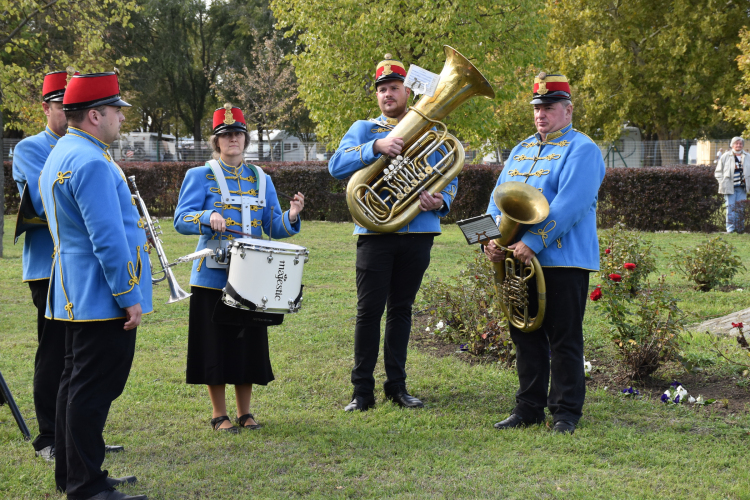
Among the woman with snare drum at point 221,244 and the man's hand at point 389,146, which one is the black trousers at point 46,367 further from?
the man's hand at point 389,146

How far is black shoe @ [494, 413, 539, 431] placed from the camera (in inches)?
183

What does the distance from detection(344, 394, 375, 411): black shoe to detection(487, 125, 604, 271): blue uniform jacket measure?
5.20ft

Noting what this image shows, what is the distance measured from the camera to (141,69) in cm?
4012

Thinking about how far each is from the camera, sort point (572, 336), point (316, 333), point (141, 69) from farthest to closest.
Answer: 1. point (141, 69)
2. point (316, 333)
3. point (572, 336)

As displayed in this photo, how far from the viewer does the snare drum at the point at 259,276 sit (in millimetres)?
3973

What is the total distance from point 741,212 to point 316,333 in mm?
10869

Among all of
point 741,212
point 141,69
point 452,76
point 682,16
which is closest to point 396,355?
point 452,76

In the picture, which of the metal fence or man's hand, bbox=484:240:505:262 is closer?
man's hand, bbox=484:240:505:262

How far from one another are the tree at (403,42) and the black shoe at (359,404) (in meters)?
7.45

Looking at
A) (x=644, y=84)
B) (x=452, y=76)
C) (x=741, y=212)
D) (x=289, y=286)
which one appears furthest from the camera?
(x=644, y=84)

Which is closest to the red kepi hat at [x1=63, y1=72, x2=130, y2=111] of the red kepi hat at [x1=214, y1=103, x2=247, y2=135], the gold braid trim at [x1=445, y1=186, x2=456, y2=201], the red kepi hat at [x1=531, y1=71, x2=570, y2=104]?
the red kepi hat at [x1=214, y1=103, x2=247, y2=135]

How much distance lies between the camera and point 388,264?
498 cm

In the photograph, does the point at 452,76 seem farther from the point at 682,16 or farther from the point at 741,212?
the point at 682,16

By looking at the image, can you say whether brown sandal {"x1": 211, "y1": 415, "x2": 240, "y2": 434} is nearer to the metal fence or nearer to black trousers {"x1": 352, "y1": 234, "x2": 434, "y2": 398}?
black trousers {"x1": 352, "y1": 234, "x2": 434, "y2": 398}
